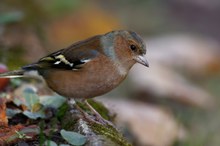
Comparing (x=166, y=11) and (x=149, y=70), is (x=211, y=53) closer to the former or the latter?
(x=149, y=70)

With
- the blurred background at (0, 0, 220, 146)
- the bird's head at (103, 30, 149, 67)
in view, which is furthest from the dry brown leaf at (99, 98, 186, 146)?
the bird's head at (103, 30, 149, 67)

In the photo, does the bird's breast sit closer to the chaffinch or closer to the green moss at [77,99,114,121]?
the chaffinch

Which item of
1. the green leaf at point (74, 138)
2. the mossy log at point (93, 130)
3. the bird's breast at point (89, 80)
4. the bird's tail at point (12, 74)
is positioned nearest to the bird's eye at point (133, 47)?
the bird's breast at point (89, 80)

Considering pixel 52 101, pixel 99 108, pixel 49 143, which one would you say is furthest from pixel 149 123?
pixel 49 143

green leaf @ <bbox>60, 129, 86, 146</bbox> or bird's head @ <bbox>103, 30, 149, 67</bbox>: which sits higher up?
bird's head @ <bbox>103, 30, 149, 67</bbox>

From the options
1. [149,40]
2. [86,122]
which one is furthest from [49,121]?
[149,40]

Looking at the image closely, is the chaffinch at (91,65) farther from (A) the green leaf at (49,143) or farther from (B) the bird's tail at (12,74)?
(A) the green leaf at (49,143)

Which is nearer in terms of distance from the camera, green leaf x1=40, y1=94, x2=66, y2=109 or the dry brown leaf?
green leaf x1=40, y1=94, x2=66, y2=109

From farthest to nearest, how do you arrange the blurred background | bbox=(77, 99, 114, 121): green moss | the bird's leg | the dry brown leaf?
the blurred background < the dry brown leaf < bbox=(77, 99, 114, 121): green moss < the bird's leg
